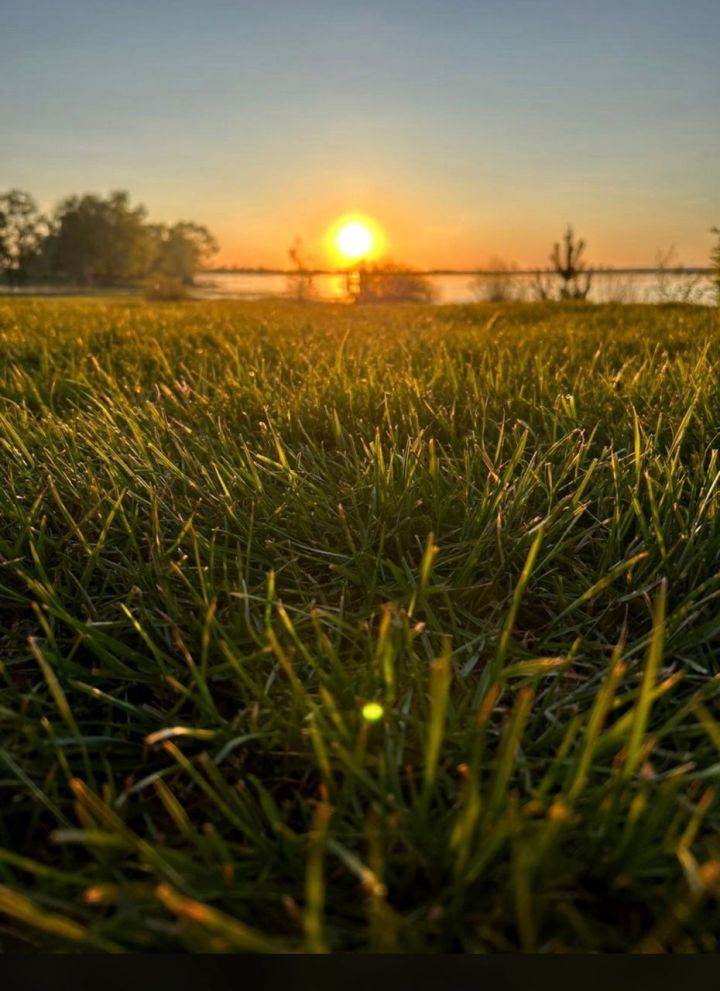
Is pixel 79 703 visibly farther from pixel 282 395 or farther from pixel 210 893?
pixel 282 395

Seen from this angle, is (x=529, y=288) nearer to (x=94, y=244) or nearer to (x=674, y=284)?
(x=674, y=284)

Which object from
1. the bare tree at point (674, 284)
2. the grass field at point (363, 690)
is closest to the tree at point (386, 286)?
the bare tree at point (674, 284)

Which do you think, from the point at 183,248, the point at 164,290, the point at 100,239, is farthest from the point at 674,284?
the point at 100,239

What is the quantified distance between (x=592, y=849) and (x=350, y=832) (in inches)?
8.4

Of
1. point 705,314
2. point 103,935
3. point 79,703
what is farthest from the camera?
point 705,314

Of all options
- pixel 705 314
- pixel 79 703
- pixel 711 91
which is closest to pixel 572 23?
pixel 711 91

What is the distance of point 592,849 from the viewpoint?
0.65 metres

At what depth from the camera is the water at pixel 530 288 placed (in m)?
4.52

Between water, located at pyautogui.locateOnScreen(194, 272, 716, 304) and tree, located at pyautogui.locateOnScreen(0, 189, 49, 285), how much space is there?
3446 millimetres

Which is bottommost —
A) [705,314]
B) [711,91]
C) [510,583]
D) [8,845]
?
[8,845]

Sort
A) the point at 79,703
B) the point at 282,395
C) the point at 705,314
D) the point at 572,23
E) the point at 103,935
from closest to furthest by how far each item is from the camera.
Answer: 1. the point at 103,935
2. the point at 79,703
3. the point at 572,23
4. the point at 282,395
5. the point at 705,314

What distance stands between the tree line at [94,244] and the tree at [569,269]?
17.2 ft

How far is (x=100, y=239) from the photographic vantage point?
838 inches

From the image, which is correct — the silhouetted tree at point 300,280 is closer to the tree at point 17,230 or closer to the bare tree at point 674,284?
the tree at point 17,230
